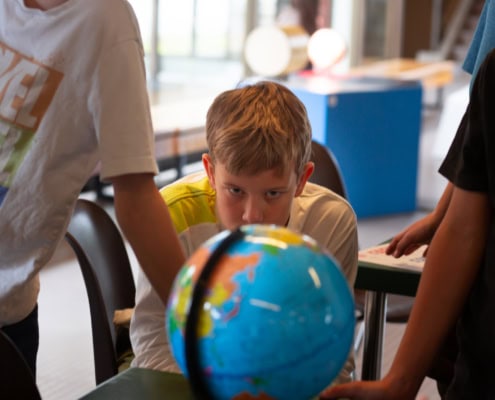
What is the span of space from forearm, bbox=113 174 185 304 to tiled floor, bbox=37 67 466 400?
195 cm

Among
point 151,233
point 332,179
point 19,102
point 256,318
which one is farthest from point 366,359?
point 256,318

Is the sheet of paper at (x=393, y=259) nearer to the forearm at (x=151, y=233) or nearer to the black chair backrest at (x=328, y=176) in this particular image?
the black chair backrest at (x=328, y=176)

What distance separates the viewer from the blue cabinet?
5.16 meters

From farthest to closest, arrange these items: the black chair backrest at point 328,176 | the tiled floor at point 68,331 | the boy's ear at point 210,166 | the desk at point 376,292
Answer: the tiled floor at point 68,331
the black chair backrest at point 328,176
the desk at point 376,292
the boy's ear at point 210,166

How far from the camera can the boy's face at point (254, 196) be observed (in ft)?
A: 4.46

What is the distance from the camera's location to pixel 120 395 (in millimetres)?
1169

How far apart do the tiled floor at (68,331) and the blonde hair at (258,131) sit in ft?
5.96

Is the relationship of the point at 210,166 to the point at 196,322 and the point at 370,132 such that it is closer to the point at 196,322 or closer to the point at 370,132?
the point at 196,322

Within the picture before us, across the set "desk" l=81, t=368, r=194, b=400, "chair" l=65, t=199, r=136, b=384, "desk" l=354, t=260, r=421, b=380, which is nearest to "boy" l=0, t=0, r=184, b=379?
"desk" l=81, t=368, r=194, b=400

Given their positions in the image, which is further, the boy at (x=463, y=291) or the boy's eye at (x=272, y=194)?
the boy's eye at (x=272, y=194)

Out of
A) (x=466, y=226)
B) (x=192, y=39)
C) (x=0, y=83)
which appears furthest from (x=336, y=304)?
→ (x=192, y=39)

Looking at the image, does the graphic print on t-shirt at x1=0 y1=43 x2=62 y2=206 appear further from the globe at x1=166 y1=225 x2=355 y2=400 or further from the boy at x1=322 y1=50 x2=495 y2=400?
the boy at x1=322 y1=50 x2=495 y2=400

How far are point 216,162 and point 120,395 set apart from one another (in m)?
0.43

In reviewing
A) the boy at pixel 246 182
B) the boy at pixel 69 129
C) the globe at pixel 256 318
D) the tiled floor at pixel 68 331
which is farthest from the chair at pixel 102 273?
the tiled floor at pixel 68 331
